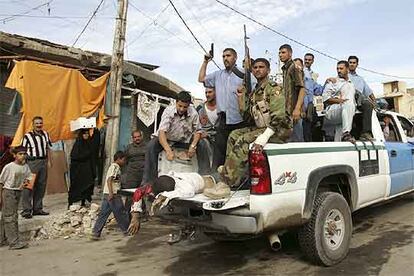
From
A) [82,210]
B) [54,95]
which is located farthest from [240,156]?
[54,95]

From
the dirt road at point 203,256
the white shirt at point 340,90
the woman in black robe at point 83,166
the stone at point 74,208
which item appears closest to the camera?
the dirt road at point 203,256

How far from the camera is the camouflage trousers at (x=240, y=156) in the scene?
4.06 meters

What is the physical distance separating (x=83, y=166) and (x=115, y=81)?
5.66 ft

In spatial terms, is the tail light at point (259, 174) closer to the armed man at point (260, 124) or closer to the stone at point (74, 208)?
the armed man at point (260, 124)

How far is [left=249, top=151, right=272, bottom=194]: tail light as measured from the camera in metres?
3.62

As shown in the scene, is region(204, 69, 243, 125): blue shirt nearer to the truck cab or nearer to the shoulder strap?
the shoulder strap

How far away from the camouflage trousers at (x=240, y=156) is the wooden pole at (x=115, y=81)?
4.15m

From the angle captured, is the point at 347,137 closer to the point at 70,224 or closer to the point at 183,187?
the point at 183,187

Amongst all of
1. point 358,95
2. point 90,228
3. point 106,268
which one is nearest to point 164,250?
point 106,268

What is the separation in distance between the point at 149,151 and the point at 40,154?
10.1 ft

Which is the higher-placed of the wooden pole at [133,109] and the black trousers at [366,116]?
the wooden pole at [133,109]

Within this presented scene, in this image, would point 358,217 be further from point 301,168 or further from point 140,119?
point 140,119

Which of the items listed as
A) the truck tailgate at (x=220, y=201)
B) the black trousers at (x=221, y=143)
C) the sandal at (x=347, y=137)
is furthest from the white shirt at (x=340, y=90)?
the truck tailgate at (x=220, y=201)

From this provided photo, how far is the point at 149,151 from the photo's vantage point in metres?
4.68
